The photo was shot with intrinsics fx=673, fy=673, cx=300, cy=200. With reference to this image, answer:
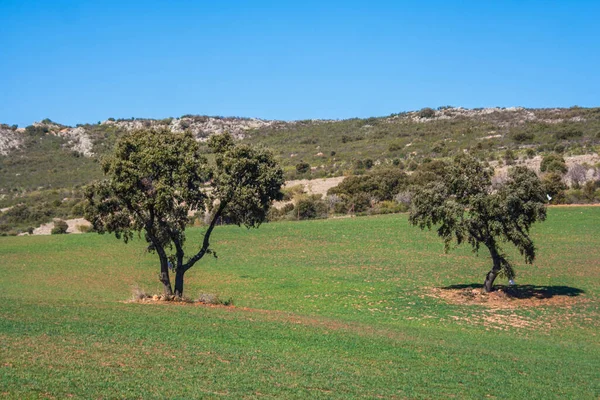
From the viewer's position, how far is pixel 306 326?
2634 cm

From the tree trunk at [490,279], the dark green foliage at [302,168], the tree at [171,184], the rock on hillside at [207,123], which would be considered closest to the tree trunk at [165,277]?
the tree at [171,184]

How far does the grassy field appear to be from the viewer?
53.9 ft

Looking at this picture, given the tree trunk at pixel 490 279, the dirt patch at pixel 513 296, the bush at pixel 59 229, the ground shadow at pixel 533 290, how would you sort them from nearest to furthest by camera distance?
the dirt patch at pixel 513 296
the tree trunk at pixel 490 279
the ground shadow at pixel 533 290
the bush at pixel 59 229

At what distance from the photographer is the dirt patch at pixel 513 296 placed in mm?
35188

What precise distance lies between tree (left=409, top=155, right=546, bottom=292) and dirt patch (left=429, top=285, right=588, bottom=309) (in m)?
0.99

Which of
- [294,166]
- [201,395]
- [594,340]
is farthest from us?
[294,166]

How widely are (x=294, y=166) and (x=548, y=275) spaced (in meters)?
73.0

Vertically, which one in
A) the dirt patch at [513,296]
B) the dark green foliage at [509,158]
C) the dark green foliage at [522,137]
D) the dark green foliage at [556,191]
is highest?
the dark green foliage at [522,137]

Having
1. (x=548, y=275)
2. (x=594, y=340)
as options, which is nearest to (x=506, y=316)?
(x=594, y=340)

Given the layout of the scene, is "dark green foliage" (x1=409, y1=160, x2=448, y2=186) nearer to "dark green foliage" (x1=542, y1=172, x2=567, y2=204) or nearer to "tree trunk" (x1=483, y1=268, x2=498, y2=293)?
"dark green foliage" (x1=542, y1=172, x2=567, y2=204)

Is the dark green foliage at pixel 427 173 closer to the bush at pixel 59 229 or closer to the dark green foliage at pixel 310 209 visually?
the dark green foliage at pixel 310 209

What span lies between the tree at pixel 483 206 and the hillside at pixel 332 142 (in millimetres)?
47019

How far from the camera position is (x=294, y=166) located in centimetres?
11231

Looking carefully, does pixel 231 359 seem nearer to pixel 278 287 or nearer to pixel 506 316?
pixel 506 316
